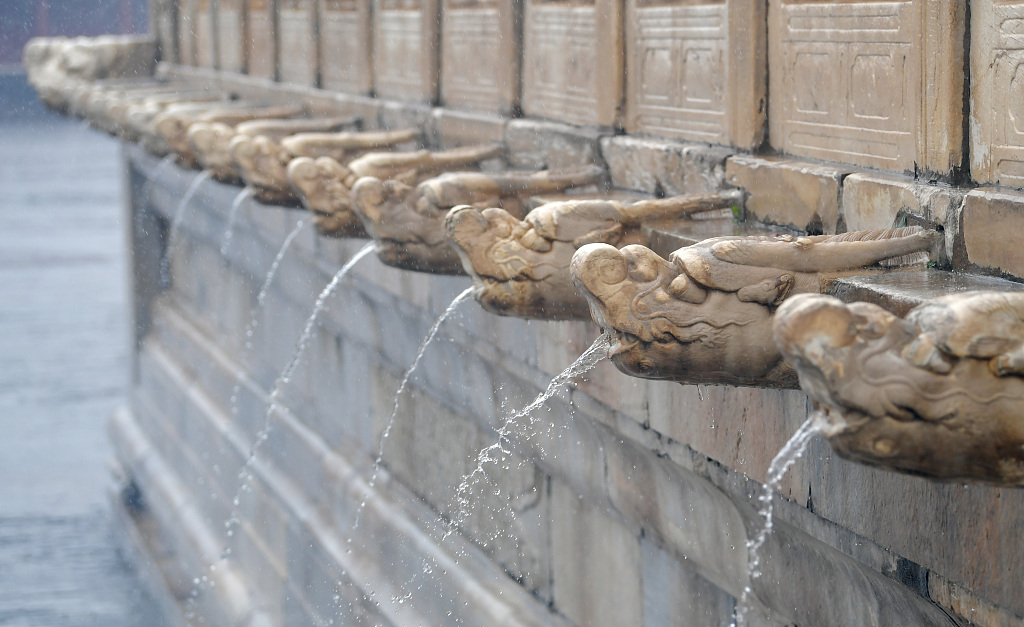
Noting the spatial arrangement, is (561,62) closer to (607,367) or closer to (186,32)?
(607,367)

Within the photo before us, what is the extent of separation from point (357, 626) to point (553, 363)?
2637 mm

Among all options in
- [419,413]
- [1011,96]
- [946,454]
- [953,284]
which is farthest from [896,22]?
[419,413]

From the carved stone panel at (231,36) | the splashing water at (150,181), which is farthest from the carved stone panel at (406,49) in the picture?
the splashing water at (150,181)

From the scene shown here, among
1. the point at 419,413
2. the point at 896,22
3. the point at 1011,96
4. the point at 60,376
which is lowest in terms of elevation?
the point at 60,376

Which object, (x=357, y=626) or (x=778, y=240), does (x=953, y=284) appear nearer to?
(x=778, y=240)

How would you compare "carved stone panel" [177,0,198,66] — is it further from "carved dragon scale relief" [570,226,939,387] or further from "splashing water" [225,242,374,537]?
"carved dragon scale relief" [570,226,939,387]

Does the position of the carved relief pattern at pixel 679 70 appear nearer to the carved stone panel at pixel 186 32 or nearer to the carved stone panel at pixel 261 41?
the carved stone panel at pixel 261 41

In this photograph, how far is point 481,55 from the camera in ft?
18.6

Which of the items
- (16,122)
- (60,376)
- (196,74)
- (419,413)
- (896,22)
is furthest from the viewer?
(16,122)

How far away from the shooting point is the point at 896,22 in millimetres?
2992

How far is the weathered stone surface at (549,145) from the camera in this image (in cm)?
459

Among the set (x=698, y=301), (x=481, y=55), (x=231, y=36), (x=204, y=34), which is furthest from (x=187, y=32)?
(x=698, y=301)

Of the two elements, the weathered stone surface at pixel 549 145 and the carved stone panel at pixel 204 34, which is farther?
the carved stone panel at pixel 204 34

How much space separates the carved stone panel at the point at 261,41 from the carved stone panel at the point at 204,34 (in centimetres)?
130
